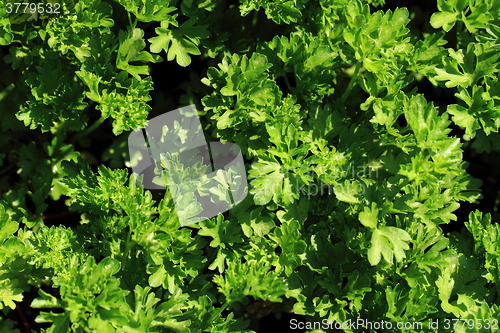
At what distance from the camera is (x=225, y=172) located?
1.93m

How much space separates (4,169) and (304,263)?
5.04ft

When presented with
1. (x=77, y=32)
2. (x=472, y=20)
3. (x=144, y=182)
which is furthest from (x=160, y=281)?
(x=472, y=20)

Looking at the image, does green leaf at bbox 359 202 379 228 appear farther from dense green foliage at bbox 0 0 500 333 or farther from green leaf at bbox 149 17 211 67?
green leaf at bbox 149 17 211 67

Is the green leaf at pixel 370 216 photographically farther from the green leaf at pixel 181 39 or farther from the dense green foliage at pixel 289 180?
the green leaf at pixel 181 39

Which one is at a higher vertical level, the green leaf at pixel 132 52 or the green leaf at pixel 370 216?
the green leaf at pixel 132 52

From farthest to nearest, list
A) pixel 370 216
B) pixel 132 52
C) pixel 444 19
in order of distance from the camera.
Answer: pixel 444 19, pixel 132 52, pixel 370 216

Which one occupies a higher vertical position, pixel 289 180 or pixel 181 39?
pixel 181 39

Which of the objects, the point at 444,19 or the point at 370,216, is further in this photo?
the point at 444,19

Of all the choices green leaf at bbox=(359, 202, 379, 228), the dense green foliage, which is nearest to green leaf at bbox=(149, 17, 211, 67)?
the dense green foliage

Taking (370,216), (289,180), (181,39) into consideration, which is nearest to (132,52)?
(181,39)

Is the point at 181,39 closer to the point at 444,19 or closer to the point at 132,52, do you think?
the point at 132,52

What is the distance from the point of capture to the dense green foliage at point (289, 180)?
5.75 ft

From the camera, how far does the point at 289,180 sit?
1.80m

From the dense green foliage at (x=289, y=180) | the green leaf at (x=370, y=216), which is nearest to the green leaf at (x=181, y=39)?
the dense green foliage at (x=289, y=180)
